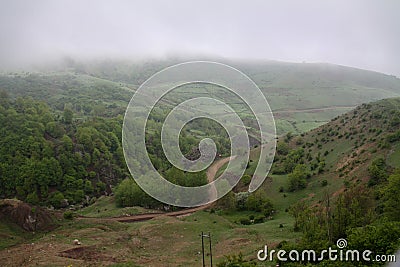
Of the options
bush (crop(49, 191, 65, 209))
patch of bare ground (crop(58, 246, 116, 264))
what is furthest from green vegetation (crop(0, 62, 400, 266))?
bush (crop(49, 191, 65, 209))

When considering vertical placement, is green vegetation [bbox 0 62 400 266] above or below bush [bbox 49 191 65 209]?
above

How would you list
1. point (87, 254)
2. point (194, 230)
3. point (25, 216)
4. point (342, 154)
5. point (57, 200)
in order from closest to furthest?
point (87, 254)
point (25, 216)
point (194, 230)
point (342, 154)
point (57, 200)

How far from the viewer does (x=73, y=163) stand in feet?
299

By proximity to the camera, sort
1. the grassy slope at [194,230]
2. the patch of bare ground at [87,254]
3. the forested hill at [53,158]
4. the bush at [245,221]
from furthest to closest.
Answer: the forested hill at [53,158]
the bush at [245,221]
the grassy slope at [194,230]
the patch of bare ground at [87,254]

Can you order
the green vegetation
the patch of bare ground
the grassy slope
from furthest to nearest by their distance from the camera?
the grassy slope, the patch of bare ground, the green vegetation

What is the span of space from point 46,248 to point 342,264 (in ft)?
98.6

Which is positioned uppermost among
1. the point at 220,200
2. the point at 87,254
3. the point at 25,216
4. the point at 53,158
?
the point at 53,158

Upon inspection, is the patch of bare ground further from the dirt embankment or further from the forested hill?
the forested hill

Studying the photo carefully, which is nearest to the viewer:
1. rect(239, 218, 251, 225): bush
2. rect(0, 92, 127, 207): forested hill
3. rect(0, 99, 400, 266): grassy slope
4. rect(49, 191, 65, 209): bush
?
rect(0, 99, 400, 266): grassy slope

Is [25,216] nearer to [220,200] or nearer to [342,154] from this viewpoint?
[220,200]

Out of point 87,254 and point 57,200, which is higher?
point 87,254

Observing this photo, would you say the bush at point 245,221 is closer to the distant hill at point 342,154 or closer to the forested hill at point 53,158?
the distant hill at point 342,154

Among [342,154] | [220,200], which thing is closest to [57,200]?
[220,200]

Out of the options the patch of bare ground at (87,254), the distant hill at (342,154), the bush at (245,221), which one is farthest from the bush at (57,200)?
the distant hill at (342,154)
